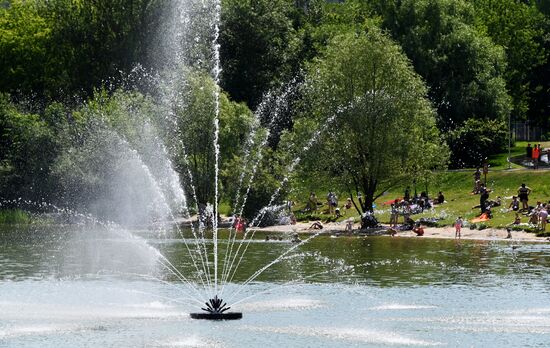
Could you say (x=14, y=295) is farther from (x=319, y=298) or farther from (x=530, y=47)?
(x=530, y=47)

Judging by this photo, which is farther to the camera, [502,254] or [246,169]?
[246,169]

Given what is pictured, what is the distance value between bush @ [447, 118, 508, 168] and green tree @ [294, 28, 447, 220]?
69.5 feet

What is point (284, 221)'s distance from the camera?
9394 cm

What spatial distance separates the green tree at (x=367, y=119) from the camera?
87938mm

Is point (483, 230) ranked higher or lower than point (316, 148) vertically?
lower

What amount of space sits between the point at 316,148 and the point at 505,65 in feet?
140

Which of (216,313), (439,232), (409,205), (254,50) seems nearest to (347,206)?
(409,205)

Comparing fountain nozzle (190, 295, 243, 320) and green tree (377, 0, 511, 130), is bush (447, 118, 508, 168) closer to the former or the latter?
green tree (377, 0, 511, 130)

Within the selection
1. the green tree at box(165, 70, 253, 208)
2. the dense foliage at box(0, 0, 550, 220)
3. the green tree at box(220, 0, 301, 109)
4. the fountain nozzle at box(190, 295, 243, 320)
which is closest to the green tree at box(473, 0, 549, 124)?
the dense foliage at box(0, 0, 550, 220)

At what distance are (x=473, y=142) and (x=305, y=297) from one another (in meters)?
62.8

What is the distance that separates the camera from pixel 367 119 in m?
88.1

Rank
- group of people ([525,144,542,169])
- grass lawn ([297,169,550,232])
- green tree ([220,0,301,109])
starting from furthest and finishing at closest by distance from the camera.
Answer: green tree ([220,0,301,109]) → group of people ([525,144,542,169]) → grass lawn ([297,169,550,232])

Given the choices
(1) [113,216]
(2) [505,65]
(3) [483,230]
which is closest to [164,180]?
(1) [113,216]

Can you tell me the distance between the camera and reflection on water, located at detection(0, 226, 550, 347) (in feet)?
135
